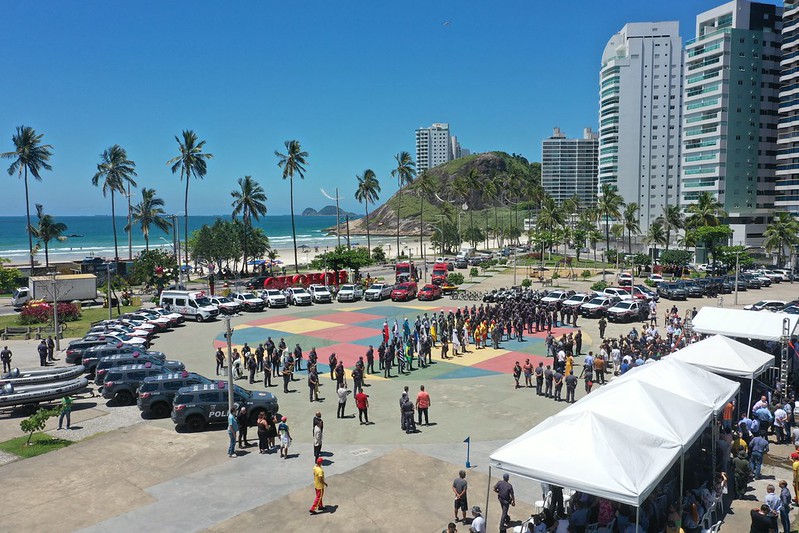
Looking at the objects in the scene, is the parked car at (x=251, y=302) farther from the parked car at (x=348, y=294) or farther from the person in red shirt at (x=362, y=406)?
the person in red shirt at (x=362, y=406)

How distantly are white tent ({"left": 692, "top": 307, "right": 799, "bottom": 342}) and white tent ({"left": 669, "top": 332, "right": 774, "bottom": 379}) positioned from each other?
8.56 ft

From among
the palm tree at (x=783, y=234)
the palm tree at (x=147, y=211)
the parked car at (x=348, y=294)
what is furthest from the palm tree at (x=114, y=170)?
the palm tree at (x=783, y=234)

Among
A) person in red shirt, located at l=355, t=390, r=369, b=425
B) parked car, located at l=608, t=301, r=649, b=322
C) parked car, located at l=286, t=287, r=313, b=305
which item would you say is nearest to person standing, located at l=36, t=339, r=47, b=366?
person in red shirt, located at l=355, t=390, r=369, b=425

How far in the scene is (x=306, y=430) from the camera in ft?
63.1

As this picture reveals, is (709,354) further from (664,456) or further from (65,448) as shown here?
(65,448)

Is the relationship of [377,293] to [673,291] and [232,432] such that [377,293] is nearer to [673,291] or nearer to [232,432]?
[673,291]

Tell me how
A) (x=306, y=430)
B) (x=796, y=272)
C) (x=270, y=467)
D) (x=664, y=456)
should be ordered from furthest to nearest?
(x=796, y=272), (x=306, y=430), (x=270, y=467), (x=664, y=456)

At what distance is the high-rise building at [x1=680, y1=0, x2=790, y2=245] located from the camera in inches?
3780

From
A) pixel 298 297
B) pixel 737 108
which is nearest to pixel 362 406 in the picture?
pixel 298 297

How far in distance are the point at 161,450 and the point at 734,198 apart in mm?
103798

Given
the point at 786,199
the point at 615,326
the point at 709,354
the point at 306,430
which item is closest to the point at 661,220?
the point at 786,199

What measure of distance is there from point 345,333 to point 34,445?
63.1ft

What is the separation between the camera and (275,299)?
4662cm

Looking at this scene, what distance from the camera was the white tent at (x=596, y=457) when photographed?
9938 millimetres
